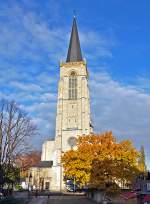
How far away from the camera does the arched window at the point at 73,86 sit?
338ft

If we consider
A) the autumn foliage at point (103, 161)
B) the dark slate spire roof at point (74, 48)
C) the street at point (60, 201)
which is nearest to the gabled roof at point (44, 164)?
the dark slate spire roof at point (74, 48)

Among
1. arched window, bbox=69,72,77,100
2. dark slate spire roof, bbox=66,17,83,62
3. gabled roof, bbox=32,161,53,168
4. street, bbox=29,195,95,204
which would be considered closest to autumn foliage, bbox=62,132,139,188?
street, bbox=29,195,95,204

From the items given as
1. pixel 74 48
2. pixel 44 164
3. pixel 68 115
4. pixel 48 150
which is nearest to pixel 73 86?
pixel 68 115

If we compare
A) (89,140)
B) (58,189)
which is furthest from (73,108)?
(89,140)

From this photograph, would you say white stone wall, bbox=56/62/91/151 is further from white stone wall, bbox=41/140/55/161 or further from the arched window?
white stone wall, bbox=41/140/55/161

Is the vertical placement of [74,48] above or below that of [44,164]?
above

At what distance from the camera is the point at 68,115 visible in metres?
99.8

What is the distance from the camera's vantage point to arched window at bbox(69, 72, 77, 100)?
338ft

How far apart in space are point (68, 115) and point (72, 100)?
494 cm

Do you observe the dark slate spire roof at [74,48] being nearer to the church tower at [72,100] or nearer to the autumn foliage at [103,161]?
the church tower at [72,100]

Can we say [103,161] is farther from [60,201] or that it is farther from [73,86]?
[73,86]

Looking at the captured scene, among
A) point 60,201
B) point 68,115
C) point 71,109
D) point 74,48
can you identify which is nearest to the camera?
point 60,201

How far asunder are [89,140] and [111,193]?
8.65m

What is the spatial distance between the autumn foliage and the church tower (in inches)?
1862
